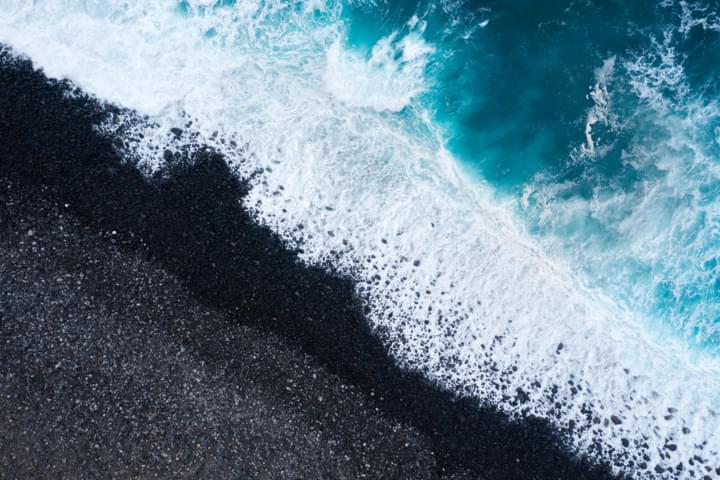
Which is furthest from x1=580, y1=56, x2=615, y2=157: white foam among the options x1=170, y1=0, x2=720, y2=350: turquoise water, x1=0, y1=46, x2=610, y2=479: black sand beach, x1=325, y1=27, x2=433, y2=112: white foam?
x1=0, y1=46, x2=610, y2=479: black sand beach

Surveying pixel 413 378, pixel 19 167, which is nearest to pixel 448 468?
pixel 413 378

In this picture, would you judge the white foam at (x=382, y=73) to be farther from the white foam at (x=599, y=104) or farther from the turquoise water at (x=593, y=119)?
the white foam at (x=599, y=104)

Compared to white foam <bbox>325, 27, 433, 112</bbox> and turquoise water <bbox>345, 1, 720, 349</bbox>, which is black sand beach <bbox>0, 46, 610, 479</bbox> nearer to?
white foam <bbox>325, 27, 433, 112</bbox>

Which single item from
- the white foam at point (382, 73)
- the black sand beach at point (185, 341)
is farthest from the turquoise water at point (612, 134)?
the black sand beach at point (185, 341)

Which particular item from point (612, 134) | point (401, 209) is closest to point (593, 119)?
point (612, 134)

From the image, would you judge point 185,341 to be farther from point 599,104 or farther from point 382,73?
point 599,104

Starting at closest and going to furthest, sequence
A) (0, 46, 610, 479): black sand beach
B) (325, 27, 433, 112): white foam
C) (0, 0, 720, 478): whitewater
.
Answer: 1. (0, 46, 610, 479): black sand beach
2. (0, 0, 720, 478): whitewater
3. (325, 27, 433, 112): white foam
